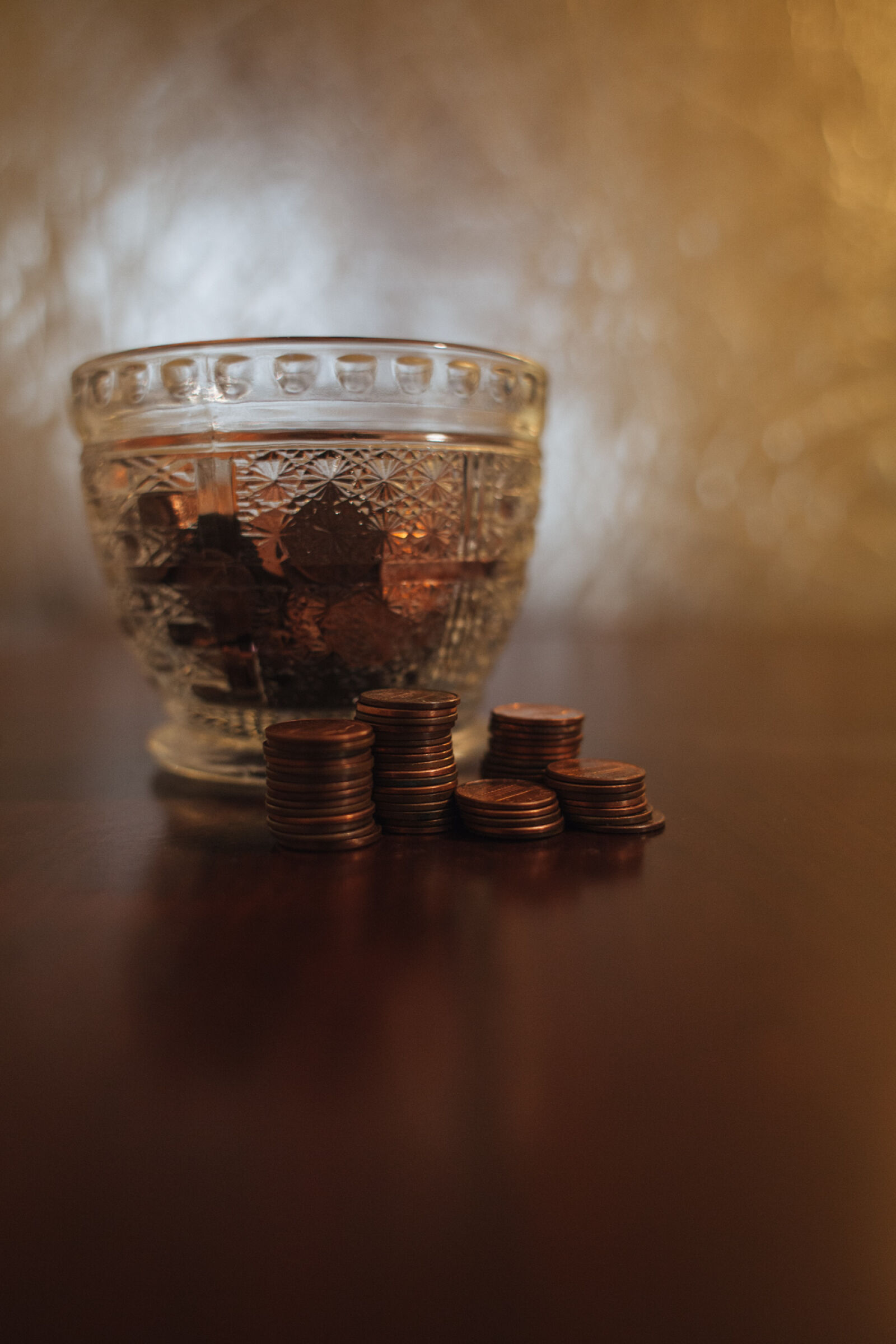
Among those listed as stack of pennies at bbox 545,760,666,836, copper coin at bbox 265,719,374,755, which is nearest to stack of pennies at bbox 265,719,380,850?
copper coin at bbox 265,719,374,755

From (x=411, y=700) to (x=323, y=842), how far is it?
4.8 inches

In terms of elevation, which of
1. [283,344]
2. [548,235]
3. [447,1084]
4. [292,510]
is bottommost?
[447,1084]

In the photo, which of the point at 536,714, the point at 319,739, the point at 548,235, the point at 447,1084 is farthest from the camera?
the point at 548,235

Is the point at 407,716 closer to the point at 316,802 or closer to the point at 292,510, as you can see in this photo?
the point at 316,802

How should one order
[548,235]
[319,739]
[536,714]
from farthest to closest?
1. [548,235]
2. [536,714]
3. [319,739]

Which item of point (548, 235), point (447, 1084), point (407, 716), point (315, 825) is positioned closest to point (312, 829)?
point (315, 825)

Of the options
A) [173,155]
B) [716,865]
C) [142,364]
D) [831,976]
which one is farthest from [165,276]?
[831,976]

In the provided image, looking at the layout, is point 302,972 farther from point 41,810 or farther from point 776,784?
point 776,784

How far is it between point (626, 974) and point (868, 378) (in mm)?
2246

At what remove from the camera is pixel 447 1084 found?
16.3 inches

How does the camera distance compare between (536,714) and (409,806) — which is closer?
(409,806)

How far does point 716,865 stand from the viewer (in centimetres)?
71

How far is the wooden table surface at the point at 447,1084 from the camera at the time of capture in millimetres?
303

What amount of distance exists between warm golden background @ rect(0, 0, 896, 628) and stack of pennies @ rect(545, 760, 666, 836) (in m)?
1.62
